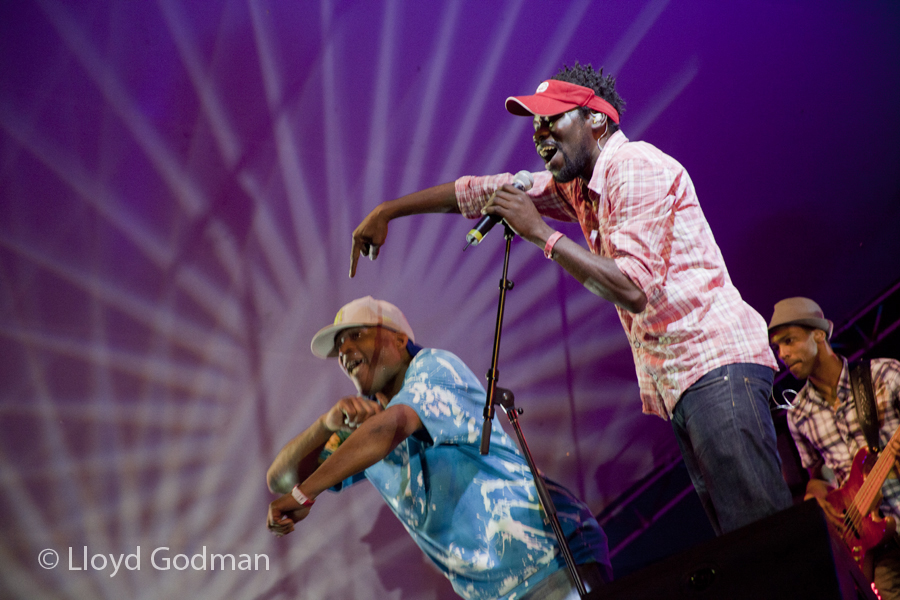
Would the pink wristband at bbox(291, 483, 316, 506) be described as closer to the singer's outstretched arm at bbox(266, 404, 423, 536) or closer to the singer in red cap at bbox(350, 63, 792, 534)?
the singer's outstretched arm at bbox(266, 404, 423, 536)

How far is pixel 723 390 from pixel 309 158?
9.03ft

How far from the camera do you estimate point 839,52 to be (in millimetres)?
3967

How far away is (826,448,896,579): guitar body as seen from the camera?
3090 mm

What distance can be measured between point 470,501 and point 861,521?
2074mm

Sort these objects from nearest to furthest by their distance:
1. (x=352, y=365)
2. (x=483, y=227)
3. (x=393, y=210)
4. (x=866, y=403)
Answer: (x=483, y=227), (x=393, y=210), (x=352, y=365), (x=866, y=403)

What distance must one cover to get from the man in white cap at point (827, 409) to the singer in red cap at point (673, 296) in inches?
75.3

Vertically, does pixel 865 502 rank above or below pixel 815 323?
below

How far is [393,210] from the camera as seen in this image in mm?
2438

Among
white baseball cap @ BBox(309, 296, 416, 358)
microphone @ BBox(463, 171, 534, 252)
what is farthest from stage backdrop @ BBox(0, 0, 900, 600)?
microphone @ BBox(463, 171, 534, 252)

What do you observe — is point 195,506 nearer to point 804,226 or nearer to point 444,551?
point 444,551

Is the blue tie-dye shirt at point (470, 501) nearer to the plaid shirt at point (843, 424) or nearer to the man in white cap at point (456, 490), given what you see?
the man in white cap at point (456, 490)

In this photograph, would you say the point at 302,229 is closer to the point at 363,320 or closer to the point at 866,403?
the point at 363,320

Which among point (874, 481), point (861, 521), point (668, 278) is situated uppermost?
point (668, 278)
